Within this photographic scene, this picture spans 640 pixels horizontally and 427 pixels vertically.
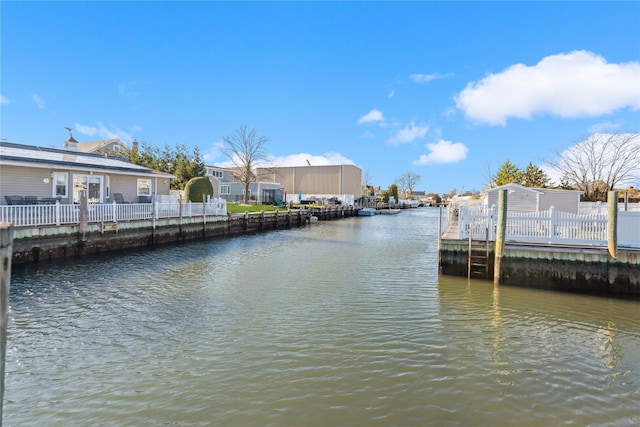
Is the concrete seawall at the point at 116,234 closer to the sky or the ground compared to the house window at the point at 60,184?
closer to the ground

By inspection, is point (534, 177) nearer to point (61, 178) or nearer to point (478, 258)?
point (478, 258)

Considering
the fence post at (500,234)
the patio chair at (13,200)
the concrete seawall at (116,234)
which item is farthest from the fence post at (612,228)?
the patio chair at (13,200)

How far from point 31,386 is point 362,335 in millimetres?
5310

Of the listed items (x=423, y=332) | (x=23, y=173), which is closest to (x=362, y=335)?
(x=423, y=332)

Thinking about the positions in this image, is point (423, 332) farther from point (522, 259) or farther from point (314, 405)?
point (522, 259)

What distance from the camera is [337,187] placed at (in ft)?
231

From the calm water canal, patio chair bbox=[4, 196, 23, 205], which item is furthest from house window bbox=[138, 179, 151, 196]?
the calm water canal

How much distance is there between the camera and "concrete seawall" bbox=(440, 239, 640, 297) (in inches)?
399

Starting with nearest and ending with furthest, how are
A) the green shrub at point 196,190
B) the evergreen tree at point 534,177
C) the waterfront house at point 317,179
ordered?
the green shrub at point 196,190 → the evergreen tree at point 534,177 → the waterfront house at point 317,179

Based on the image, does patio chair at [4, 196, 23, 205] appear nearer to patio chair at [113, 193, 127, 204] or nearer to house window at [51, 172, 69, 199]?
house window at [51, 172, 69, 199]

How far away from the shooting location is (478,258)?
12.0 meters

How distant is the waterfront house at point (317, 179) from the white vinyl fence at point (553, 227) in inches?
2159

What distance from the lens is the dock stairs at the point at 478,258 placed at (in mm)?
11789

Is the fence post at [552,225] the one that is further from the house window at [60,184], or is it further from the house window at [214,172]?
the house window at [214,172]
